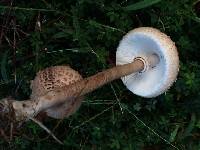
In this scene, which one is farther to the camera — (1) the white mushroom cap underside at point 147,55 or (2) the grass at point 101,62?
(2) the grass at point 101,62

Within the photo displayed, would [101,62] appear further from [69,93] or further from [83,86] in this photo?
[69,93]

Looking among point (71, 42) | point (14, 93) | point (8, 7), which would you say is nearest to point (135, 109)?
point (71, 42)

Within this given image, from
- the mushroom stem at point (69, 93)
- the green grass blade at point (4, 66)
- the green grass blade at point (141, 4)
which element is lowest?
the green grass blade at point (4, 66)

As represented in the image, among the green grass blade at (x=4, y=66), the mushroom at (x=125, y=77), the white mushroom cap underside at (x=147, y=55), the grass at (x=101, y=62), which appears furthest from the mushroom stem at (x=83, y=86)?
the green grass blade at (x=4, y=66)

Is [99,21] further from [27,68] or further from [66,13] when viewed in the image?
[27,68]

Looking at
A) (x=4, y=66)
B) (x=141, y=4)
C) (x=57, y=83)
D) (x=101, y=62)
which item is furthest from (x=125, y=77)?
(x=4, y=66)

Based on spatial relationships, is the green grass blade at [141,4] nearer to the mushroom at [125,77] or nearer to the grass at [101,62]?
the grass at [101,62]

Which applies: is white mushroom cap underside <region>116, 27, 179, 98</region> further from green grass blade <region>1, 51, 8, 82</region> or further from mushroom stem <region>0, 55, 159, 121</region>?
green grass blade <region>1, 51, 8, 82</region>

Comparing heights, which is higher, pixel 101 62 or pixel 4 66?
pixel 101 62
